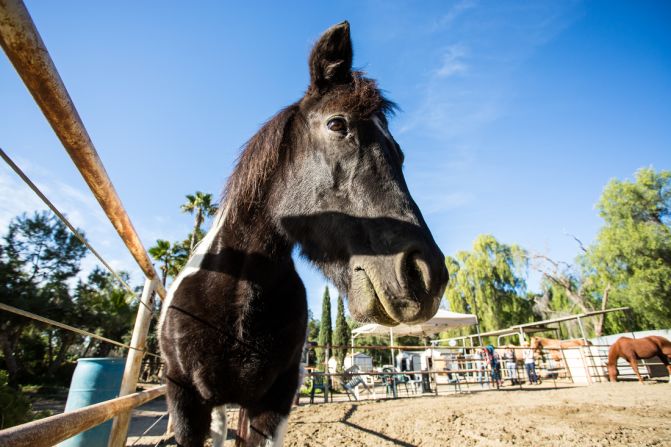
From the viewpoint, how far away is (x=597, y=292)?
1096 inches

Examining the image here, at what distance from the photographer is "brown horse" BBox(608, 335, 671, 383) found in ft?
42.3

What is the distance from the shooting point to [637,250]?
20.9 m

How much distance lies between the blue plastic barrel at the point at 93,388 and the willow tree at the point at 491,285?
2396cm

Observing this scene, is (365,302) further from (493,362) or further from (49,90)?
(493,362)

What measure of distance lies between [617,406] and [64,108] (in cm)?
1082

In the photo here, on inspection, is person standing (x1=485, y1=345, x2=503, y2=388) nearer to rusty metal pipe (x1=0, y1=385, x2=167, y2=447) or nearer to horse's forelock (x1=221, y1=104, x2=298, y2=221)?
horse's forelock (x1=221, y1=104, x2=298, y2=221)

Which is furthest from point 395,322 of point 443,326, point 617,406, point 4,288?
point 4,288

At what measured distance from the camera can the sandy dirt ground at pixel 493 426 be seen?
15.5 ft

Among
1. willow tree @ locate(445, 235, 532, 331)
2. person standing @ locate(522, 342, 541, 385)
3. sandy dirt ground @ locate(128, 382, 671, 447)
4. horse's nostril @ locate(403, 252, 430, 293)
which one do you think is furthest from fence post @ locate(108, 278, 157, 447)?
willow tree @ locate(445, 235, 532, 331)

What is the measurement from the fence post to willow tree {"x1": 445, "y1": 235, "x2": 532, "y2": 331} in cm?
2497

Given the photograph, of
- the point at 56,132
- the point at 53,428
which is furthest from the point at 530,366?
the point at 56,132

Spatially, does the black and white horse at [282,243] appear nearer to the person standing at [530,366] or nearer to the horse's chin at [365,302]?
the horse's chin at [365,302]

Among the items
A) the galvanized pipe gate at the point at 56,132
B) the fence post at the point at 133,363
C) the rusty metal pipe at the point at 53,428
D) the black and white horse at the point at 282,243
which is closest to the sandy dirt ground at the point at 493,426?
the fence post at the point at 133,363

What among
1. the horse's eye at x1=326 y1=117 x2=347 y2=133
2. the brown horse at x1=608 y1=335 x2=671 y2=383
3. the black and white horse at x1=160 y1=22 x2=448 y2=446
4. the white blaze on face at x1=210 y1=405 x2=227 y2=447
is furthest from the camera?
the brown horse at x1=608 y1=335 x2=671 y2=383
